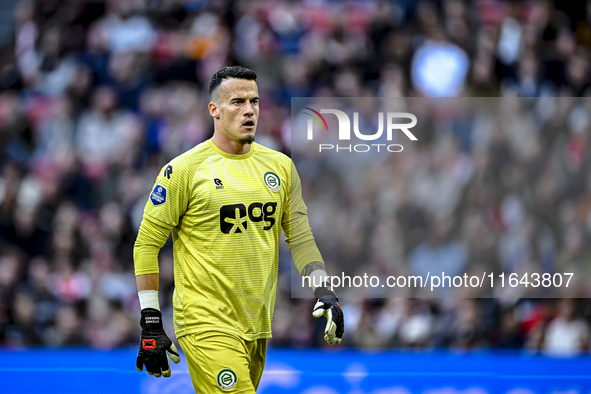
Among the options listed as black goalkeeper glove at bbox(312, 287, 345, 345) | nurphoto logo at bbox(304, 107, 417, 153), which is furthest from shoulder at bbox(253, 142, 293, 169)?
nurphoto logo at bbox(304, 107, 417, 153)

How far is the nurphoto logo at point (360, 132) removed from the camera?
845 centimetres

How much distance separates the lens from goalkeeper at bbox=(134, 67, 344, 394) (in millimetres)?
3625

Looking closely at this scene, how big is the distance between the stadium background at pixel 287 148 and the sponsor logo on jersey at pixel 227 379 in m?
3.17

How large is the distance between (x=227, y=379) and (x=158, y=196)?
3.06 feet

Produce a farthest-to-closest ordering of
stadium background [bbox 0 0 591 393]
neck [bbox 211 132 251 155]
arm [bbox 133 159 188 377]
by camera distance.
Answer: stadium background [bbox 0 0 591 393]
neck [bbox 211 132 251 155]
arm [bbox 133 159 188 377]

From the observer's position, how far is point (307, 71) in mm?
9023

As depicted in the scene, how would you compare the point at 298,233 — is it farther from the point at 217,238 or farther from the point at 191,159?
the point at 191,159

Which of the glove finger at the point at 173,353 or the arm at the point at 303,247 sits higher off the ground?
the arm at the point at 303,247

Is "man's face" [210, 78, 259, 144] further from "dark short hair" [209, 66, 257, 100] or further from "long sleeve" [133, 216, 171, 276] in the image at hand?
"long sleeve" [133, 216, 171, 276]

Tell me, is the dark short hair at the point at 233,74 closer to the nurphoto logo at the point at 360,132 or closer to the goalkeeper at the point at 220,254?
the goalkeeper at the point at 220,254

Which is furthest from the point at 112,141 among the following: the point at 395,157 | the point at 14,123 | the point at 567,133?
the point at 567,133

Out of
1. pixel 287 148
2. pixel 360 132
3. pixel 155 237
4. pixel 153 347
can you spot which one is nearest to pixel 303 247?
pixel 155 237

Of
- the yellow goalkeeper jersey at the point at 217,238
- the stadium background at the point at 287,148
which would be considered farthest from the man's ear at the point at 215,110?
the stadium background at the point at 287,148

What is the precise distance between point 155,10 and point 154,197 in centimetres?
Result: 658
